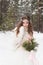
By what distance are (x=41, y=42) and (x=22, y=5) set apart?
0.27 metres

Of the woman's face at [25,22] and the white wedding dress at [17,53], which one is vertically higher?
the woman's face at [25,22]

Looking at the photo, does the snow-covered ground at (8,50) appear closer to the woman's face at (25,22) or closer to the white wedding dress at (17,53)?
the white wedding dress at (17,53)

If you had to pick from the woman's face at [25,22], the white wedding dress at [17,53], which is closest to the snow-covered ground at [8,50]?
the white wedding dress at [17,53]

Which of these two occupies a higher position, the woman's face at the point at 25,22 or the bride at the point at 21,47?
the woman's face at the point at 25,22

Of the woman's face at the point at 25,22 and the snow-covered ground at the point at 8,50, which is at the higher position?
the woman's face at the point at 25,22

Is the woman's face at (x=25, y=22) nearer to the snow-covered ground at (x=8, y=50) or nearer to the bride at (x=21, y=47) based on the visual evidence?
the bride at (x=21, y=47)

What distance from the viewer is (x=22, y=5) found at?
137 cm

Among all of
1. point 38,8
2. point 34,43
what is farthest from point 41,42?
point 38,8

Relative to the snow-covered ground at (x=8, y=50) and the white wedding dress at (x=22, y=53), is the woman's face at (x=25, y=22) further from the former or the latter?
the snow-covered ground at (x=8, y=50)

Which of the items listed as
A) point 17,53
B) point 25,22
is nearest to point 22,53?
point 17,53

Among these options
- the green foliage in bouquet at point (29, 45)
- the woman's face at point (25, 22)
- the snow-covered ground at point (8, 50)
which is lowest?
the snow-covered ground at point (8, 50)

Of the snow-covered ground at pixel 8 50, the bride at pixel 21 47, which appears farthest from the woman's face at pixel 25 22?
the snow-covered ground at pixel 8 50

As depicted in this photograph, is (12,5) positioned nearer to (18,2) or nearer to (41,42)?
(18,2)

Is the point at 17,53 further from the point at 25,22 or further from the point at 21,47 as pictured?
the point at 25,22
